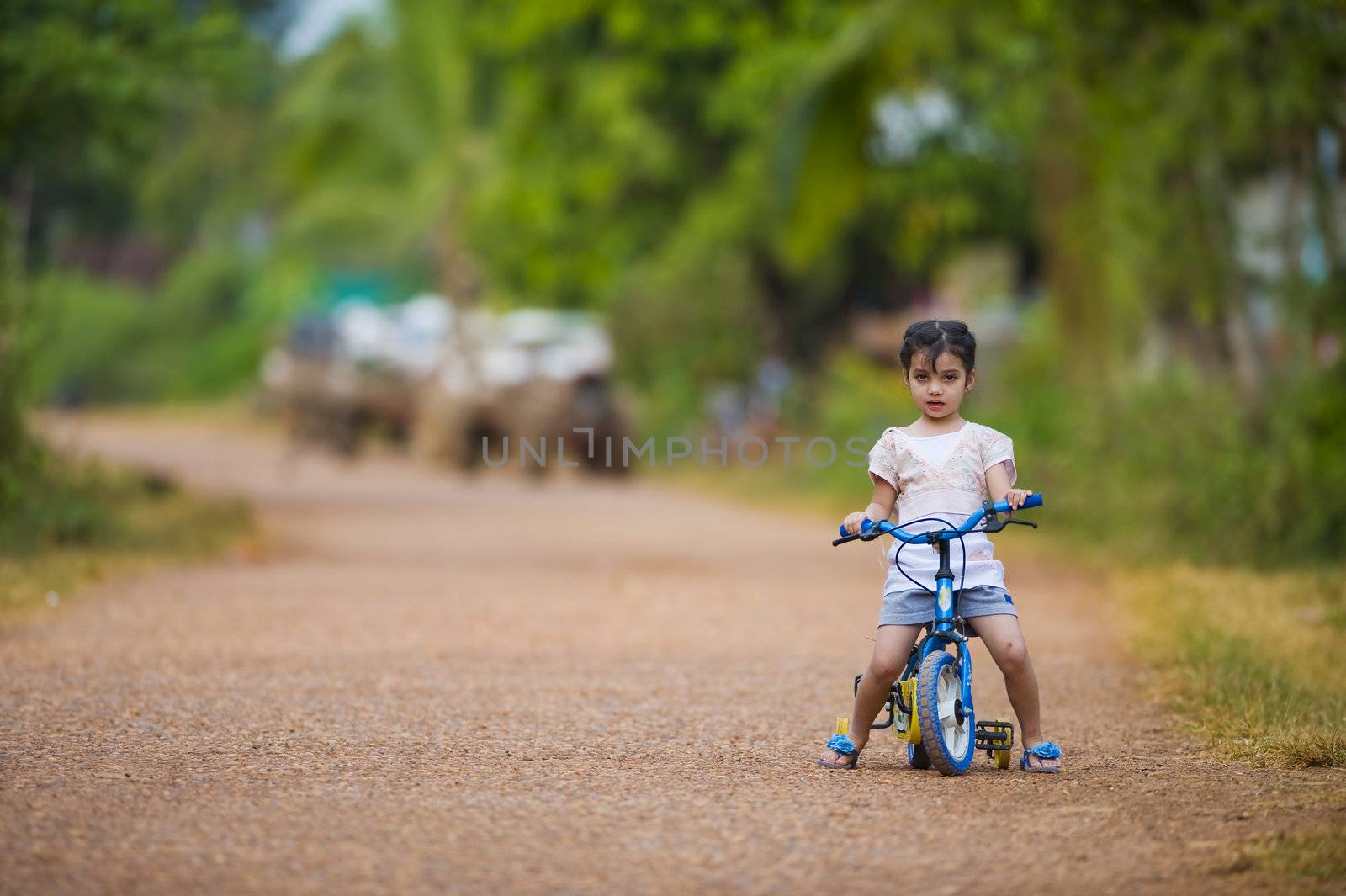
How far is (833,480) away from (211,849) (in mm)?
17632

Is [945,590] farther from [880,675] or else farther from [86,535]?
[86,535]

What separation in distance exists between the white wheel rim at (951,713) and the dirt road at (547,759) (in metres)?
0.13

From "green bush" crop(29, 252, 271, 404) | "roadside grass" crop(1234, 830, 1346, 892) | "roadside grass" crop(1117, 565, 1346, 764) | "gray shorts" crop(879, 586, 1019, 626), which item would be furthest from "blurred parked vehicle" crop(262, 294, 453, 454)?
"roadside grass" crop(1234, 830, 1346, 892)

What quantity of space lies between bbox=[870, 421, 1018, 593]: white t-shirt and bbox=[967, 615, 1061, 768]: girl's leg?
0.42 feet

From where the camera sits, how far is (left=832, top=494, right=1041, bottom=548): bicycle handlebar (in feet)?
20.8

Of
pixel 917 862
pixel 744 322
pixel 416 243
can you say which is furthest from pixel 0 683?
pixel 416 243

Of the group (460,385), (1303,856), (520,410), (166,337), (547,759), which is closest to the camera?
(1303,856)

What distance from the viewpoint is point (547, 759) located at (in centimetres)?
663

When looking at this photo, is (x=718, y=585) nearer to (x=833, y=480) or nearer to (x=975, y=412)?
(x=975, y=412)

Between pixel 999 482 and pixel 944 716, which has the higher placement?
pixel 999 482

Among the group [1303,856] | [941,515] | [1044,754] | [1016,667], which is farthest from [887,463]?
[1303,856]

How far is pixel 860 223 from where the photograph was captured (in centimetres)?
2958

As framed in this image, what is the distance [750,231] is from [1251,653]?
1986 centimetres

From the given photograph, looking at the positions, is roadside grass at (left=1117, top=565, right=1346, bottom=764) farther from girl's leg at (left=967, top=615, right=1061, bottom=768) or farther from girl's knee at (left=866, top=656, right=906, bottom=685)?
girl's knee at (left=866, top=656, right=906, bottom=685)
